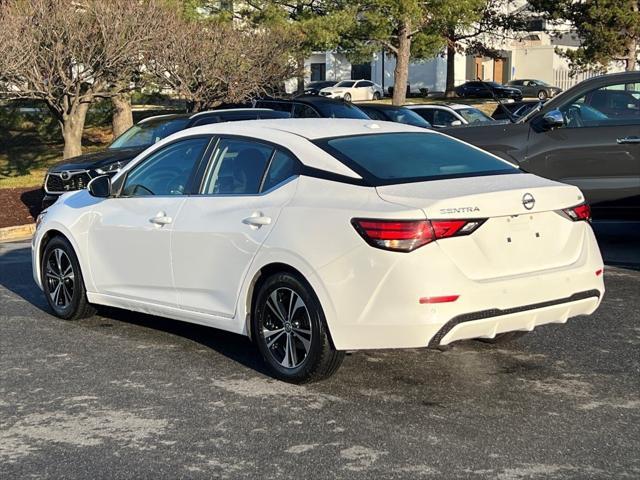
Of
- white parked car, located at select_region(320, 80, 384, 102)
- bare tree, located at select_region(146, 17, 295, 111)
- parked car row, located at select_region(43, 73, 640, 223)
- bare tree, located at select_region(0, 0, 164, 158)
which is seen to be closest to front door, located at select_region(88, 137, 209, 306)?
parked car row, located at select_region(43, 73, 640, 223)

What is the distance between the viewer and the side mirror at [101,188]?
7469 millimetres

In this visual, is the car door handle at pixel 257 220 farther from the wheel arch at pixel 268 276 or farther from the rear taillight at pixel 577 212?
the rear taillight at pixel 577 212

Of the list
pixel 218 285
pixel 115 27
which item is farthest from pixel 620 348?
pixel 115 27

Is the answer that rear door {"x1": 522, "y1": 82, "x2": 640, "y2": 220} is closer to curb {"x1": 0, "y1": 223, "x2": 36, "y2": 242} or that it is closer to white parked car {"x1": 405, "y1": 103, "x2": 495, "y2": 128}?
curb {"x1": 0, "y1": 223, "x2": 36, "y2": 242}

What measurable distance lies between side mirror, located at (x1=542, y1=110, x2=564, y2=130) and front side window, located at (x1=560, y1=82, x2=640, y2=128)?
0.96 ft

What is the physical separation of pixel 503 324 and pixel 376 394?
86 cm

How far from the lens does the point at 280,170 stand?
6164mm

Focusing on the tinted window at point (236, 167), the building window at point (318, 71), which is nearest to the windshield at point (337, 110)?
the tinted window at point (236, 167)

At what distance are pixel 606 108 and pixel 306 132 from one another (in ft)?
17.2

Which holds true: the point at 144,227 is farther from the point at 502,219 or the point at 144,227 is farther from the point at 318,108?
the point at 318,108

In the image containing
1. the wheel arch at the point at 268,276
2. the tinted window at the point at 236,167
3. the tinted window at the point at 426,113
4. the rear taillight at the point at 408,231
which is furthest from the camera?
the tinted window at the point at 426,113

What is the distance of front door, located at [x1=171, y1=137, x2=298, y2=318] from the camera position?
6.06 meters

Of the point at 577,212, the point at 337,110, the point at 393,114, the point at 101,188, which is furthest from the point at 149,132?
the point at 577,212

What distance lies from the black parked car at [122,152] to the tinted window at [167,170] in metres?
7.01
